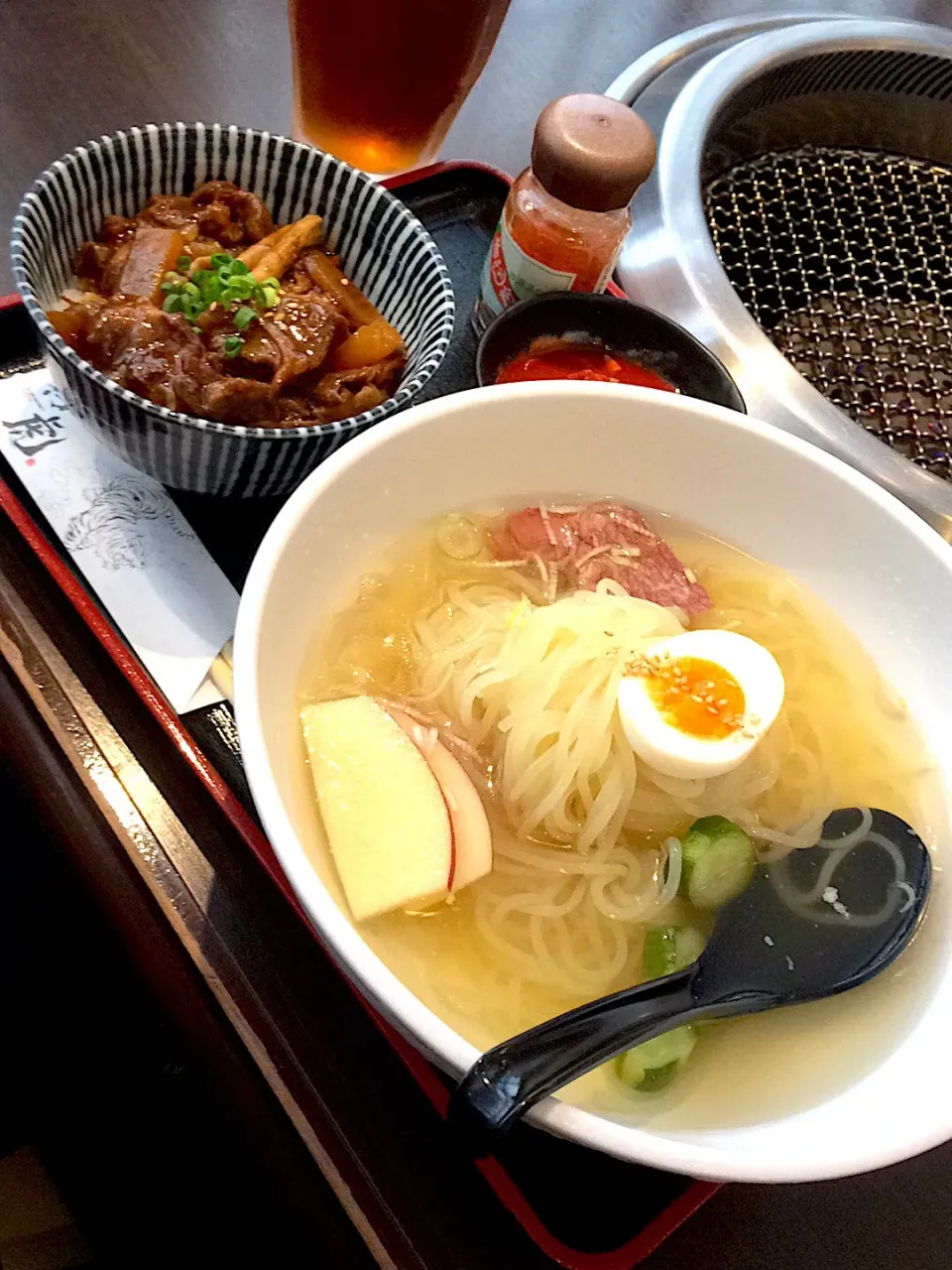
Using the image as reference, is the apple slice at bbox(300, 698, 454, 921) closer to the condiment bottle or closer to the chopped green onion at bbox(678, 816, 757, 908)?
the chopped green onion at bbox(678, 816, 757, 908)

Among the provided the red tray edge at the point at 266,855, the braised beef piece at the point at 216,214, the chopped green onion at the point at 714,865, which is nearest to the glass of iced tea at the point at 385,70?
the braised beef piece at the point at 216,214

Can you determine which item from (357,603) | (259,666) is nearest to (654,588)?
(357,603)

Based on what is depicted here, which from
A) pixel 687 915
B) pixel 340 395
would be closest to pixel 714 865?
pixel 687 915

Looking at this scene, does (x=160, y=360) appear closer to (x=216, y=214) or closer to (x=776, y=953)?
(x=216, y=214)

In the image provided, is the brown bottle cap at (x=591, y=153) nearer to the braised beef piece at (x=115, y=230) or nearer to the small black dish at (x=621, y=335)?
the small black dish at (x=621, y=335)

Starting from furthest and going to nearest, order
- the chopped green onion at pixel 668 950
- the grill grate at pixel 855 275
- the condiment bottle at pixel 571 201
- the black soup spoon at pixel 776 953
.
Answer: the grill grate at pixel 855 275 < the condiment bottle at pixel 571 201 < the chopped green onion at pixel 668 950 < the black soup spoon at pixel 776 953

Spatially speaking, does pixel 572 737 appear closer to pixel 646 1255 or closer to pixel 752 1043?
pixel 752 1043
